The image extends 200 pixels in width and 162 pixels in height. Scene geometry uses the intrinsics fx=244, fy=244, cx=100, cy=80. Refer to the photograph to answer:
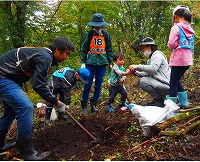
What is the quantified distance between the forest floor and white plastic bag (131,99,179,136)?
0.41 feet

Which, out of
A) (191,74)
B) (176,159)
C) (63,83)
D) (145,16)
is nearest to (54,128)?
(63,83)

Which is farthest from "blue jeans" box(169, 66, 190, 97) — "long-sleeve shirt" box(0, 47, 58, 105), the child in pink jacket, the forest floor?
"long-sleeve shirt" box(0, 47, 58, 105)

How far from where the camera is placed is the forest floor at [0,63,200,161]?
2973 millimetres

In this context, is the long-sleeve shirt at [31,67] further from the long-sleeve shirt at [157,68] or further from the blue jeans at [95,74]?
the long-sleeve shirt at [157,68]

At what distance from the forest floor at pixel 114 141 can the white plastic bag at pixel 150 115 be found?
126 mm

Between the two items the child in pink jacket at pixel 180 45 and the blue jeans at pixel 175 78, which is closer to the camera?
the child in pink jacket at pixel 180 45

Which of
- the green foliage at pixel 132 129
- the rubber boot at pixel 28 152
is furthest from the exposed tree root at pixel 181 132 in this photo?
the rubber boot at pixel 28 152

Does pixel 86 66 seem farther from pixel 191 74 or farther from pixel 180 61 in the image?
pixel 191 74

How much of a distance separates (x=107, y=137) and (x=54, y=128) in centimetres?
111

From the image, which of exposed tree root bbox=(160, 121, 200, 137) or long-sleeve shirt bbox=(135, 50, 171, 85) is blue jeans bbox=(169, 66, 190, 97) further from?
exposed tree root bbox=(160, 121, 200, 137)

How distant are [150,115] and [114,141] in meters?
0.79

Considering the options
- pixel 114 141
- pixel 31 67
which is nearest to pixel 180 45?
pixel 114 141

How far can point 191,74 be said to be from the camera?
7.24 metres

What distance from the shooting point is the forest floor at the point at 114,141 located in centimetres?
297
